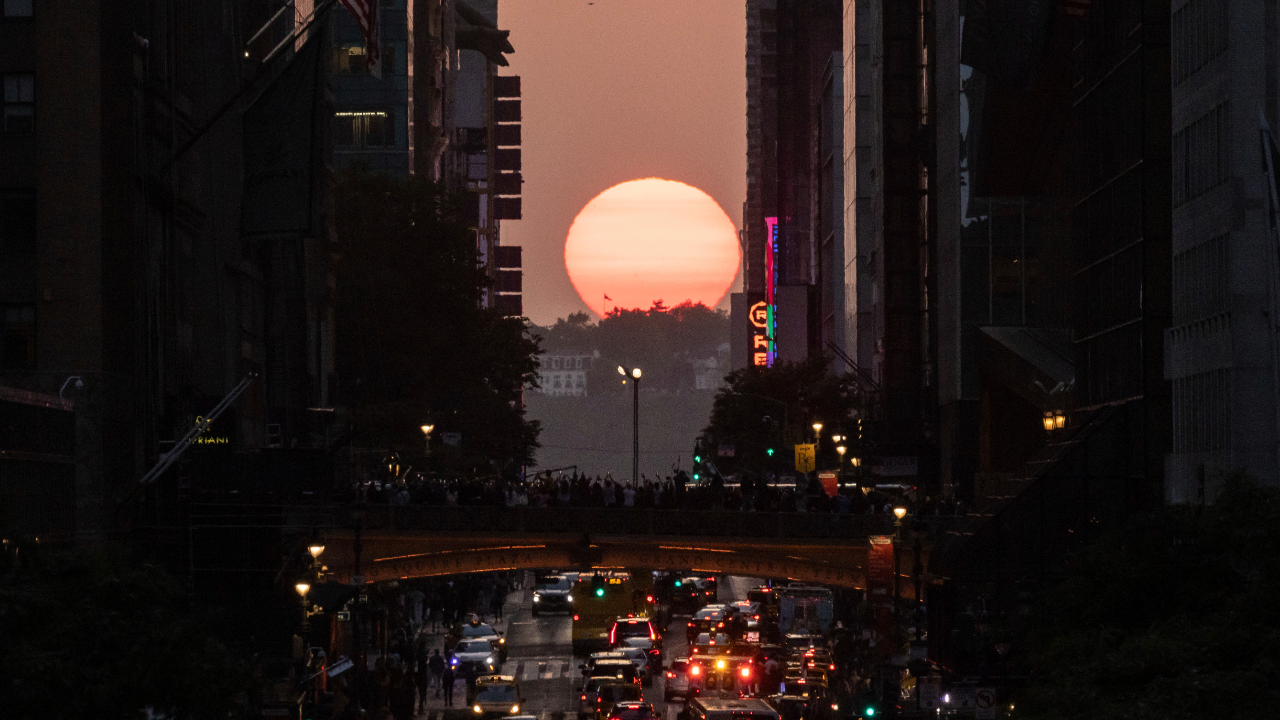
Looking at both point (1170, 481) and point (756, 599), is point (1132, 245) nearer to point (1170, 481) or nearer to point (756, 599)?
point (1170, 481)

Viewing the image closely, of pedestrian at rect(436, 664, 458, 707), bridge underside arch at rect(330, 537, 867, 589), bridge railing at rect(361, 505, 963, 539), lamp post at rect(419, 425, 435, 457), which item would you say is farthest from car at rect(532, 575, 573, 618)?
bridge railing at rect(361, 505, 963, 539)

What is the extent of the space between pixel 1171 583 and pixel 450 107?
147m

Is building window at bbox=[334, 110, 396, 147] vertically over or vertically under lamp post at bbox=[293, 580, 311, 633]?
over

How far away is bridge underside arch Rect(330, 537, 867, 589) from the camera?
68312 millimetres

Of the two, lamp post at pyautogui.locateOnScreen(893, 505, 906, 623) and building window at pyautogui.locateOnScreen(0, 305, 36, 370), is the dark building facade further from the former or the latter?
lamp post at pyautogui.locateOnScreen(893, 505, 906, 623)

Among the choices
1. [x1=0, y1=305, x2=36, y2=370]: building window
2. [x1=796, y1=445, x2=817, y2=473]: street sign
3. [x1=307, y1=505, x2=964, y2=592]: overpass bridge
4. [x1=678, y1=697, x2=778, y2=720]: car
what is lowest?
[x1=678, y1=697, x2=778, y2=720]: car

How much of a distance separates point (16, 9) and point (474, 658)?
98.0ft

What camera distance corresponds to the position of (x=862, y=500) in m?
65.0

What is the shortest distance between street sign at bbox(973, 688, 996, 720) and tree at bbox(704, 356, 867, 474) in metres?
73.9

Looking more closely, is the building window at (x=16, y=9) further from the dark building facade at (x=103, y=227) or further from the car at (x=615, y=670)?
the car at (x=615, y=670)

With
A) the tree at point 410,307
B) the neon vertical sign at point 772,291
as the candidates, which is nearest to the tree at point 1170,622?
the tree at point 410,307

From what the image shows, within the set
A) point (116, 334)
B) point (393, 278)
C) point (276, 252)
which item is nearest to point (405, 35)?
A: point (393, 278)

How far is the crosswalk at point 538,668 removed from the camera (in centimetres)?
7638

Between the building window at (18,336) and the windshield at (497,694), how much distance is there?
53.8 ft
